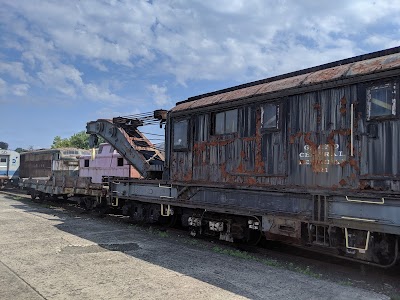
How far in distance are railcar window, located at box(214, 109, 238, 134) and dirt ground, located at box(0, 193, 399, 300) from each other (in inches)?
112

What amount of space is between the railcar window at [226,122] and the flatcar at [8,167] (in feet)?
93.1

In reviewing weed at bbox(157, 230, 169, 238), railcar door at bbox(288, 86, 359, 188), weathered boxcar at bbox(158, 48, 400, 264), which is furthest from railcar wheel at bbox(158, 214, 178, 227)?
railcar door at bbox(288, 86, 359, 188)

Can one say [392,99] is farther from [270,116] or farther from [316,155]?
[270,116]

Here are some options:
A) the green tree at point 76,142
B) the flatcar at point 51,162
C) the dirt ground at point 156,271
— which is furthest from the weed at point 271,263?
the green tree at point 76,142

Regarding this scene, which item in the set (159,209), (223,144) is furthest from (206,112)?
(159,209)

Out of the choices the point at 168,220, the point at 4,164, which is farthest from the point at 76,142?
the point at 168,220

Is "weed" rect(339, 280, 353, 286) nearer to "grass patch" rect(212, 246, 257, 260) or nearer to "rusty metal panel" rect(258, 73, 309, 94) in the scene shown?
"grass patch" rect(212, 246, 257, 260)

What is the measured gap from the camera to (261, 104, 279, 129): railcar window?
8.14 meters

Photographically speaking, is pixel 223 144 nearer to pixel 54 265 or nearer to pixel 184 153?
pixel 184 153

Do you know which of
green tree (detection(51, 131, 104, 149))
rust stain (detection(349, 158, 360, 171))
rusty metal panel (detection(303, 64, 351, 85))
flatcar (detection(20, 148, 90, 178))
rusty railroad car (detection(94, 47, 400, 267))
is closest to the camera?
rusty railroad car (detection(94, 47, 400, 267))

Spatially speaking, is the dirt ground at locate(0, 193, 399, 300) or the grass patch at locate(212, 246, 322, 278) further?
the grass patch at locate(212, 246, 322, 278)

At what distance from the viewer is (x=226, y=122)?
942 centimetres

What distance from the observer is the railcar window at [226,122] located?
9.16 meters

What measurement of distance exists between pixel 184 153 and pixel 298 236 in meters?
4.55
